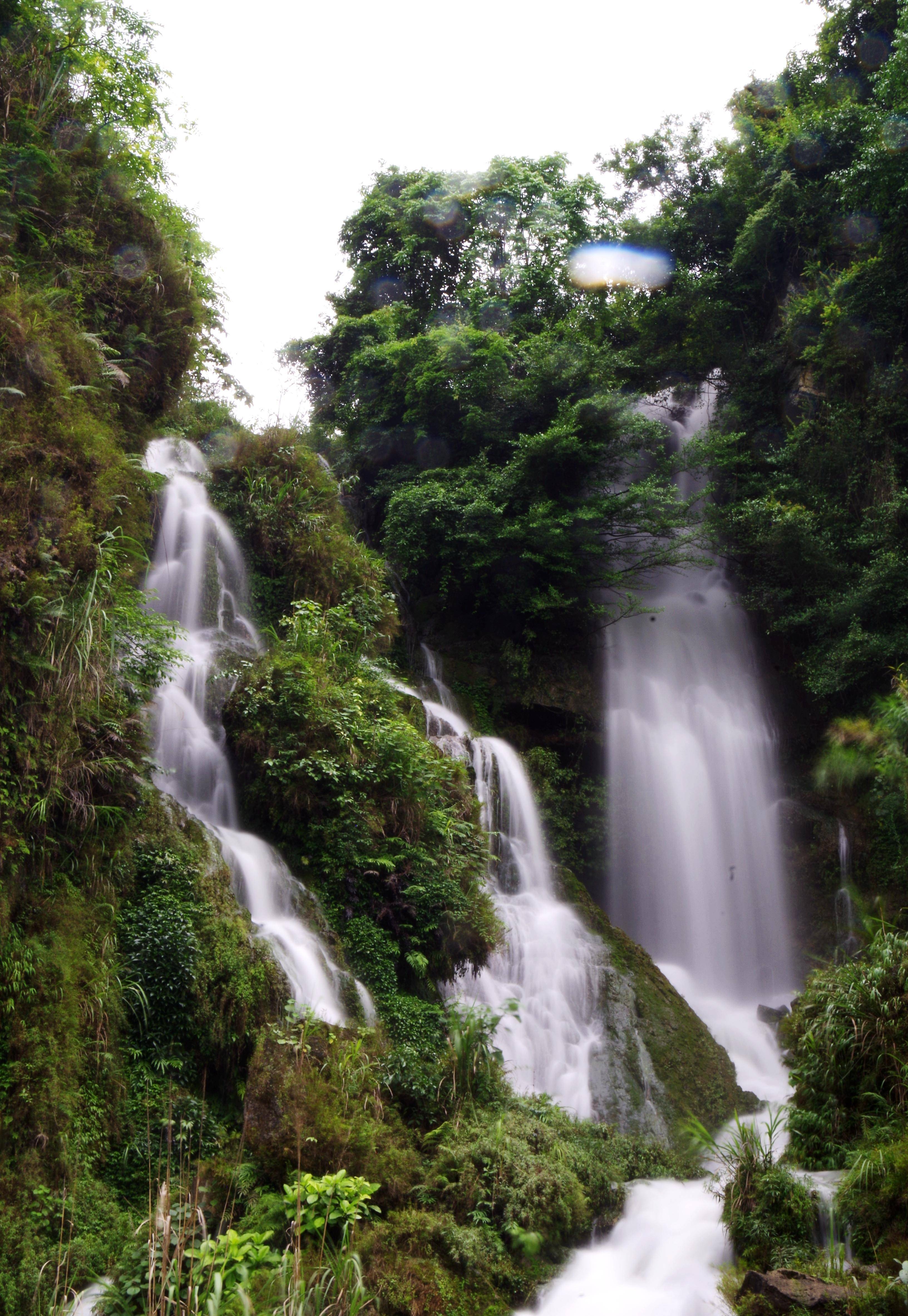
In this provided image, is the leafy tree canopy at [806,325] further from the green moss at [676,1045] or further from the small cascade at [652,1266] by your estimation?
the small cascade at [652,1266]

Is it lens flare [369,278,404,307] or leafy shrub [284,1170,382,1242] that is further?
lens flare [369,278,404,307]

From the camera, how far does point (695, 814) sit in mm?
16250

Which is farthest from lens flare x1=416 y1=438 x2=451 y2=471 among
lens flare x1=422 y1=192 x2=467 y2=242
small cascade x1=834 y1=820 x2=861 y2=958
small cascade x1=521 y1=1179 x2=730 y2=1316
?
small cascade x1=521 y1=1179 x2=730 y2=1316

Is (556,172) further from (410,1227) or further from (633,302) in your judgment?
(410,1227)

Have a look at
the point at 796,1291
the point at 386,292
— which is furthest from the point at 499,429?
the point at 796,1291

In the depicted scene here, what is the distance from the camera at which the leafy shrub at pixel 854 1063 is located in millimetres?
6539

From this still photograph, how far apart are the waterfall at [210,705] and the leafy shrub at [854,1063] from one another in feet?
12.4

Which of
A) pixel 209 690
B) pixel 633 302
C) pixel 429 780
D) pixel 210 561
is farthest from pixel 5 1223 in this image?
pixel 633 302

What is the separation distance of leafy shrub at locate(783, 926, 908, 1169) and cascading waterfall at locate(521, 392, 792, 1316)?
4864 millimetres

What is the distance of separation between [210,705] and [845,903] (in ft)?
38.8

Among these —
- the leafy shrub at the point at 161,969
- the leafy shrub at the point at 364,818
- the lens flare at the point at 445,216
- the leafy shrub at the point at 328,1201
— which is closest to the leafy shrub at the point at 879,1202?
the leafy shrub at the point at 328,1201

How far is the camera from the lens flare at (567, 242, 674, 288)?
2234cm

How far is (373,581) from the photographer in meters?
13.9

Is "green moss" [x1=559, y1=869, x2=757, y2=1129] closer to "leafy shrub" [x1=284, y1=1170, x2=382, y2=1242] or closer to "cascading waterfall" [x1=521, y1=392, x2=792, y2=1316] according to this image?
"cascading waterfall" [x1=521, y1=392, x2=792, y2=1316]
